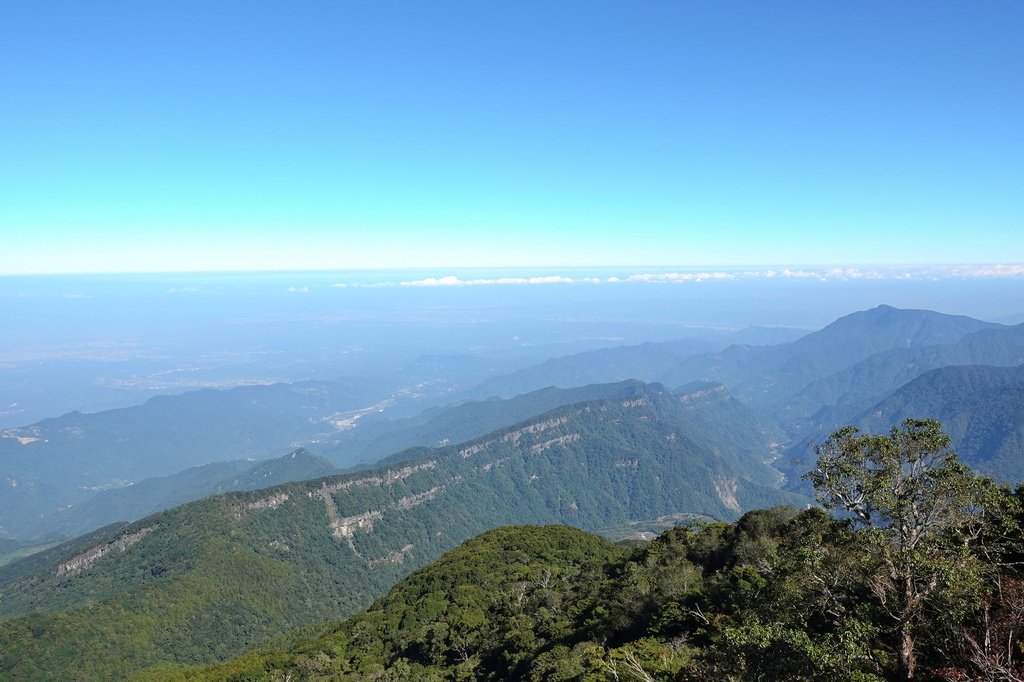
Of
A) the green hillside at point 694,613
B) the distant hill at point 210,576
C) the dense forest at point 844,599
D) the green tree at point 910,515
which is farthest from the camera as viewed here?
the distant hill at point 210,576

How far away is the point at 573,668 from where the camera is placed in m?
34.8

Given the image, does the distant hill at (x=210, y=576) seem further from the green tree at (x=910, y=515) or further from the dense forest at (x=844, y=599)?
the green tree at (x=910, y=515)

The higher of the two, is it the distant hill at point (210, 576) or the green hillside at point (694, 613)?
the green hillside at point (694, 613)

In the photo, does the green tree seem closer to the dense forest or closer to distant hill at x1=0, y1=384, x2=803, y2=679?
the dense forest

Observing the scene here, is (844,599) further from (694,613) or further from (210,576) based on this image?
(210,576)

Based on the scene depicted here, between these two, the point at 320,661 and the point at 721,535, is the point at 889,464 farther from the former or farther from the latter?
the point at 320,661

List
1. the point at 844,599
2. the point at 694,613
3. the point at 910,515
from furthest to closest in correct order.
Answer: the point at 694,613 < the point at 910,515 < the point at 844,599

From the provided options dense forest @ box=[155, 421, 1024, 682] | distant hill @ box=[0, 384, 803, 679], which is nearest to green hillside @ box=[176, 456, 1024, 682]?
dense forest @ box=[155, 421, 1024, 682]

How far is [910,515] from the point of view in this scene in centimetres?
1997

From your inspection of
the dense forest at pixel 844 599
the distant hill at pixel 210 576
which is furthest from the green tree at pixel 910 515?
the distant hill at pixel 210 576

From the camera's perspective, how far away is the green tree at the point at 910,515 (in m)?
16.7

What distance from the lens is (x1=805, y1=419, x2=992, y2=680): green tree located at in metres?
16.7

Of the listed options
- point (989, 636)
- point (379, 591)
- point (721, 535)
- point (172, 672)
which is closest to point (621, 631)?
point (721, 535)

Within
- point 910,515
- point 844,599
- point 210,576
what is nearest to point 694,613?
point 844,599
